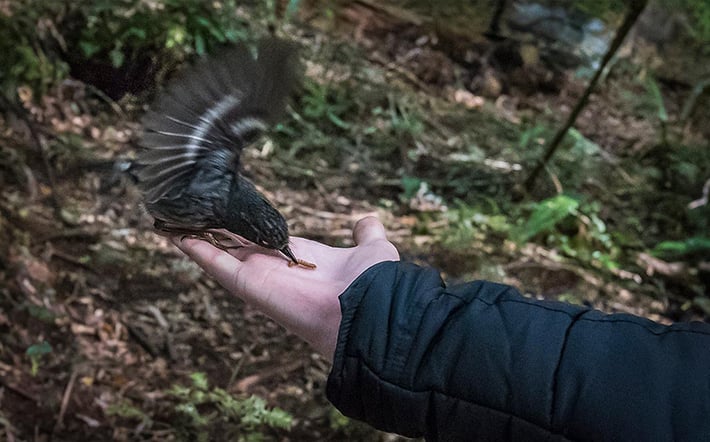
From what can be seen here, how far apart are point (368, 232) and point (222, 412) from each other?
1643 mm

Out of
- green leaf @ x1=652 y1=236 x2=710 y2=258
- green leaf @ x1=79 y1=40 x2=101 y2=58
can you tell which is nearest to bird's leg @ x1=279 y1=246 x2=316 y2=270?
green leaf @ x1=79 y1=40 x2=101 y2=58

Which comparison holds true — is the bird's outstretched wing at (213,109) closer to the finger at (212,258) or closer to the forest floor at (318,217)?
the finger at (212,258)

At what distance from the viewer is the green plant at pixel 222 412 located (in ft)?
11.8

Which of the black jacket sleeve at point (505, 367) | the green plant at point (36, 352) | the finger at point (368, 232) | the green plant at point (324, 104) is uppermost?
the black jacket sleeve at point (505, 367)

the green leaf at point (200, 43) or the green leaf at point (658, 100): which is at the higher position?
the green leaf at point (658, 100)

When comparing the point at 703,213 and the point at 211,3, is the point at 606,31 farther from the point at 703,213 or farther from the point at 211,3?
the point at 211,3

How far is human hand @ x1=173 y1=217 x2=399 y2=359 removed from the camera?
2211 mm

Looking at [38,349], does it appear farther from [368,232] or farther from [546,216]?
[546,216]

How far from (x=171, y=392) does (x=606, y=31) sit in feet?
26.3

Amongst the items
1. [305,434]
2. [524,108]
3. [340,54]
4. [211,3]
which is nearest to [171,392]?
[305,434]

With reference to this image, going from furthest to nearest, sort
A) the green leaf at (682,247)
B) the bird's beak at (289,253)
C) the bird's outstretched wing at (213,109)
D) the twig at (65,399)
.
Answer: the green leaf at (682,247)
the twig at (65,399)
the bird's beak at (289,253)
the bird's outstretched wing at (213,109)

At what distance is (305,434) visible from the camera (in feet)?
12.2

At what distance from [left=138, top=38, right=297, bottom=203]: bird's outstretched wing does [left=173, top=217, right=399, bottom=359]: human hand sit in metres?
0.43

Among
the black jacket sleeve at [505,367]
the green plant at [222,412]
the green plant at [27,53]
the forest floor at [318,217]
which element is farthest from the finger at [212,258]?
the green plant at [27,53]
